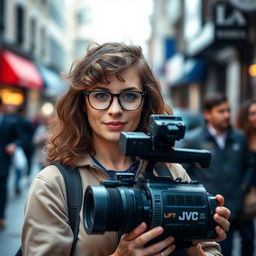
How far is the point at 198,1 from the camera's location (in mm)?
17406

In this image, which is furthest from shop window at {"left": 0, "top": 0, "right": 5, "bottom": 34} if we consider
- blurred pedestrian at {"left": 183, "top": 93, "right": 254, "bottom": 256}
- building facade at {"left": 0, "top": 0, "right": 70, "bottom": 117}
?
blurred pedestrian at {"left": 183, "top": 93, "right": 254, "bottom": 256}

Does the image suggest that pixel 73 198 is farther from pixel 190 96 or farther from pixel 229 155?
pixel 190 96

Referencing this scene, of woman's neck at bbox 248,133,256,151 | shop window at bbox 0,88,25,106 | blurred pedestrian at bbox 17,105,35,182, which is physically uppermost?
woman's neck at bbox 248,133,256,151

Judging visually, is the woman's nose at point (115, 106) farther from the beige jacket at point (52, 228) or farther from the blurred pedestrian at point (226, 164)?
the blurred pedestrian at point (226, 164)

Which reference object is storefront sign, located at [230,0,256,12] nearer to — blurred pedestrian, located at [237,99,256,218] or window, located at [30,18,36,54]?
blurred pedestrian, located at [237,99,256,218]

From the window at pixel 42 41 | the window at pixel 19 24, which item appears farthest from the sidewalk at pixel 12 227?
the window at pixel 42 41

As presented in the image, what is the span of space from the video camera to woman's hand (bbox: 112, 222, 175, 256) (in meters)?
0.02

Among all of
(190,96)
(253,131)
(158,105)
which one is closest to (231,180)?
(253,131)

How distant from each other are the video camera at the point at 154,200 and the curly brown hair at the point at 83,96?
0.39m

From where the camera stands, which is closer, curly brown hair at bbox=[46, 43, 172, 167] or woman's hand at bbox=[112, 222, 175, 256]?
woman's hand at bbox=[112, 222, 175, 256]

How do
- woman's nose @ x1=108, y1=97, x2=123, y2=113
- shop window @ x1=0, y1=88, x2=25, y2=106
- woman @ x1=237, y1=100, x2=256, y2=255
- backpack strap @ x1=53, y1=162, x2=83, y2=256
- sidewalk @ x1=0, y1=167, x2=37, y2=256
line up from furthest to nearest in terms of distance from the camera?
shop window @ x1=0, y1=88, x2=25, y2=106 < sidewalk @ x1=0, y1=167, x2=37, y2=256 < woman @ x1=237, y1=100, x2=256, y2=255 < woman's nose @ x1=108, y1=97, x2=123, y2=113 < backpack strap @ x1=53, y1=162, x2=83, y2=256

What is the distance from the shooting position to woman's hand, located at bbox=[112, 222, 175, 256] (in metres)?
1.83

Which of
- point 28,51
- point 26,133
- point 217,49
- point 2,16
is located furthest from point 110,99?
point 28,51

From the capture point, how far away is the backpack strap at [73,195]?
2074 mm
